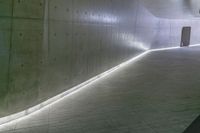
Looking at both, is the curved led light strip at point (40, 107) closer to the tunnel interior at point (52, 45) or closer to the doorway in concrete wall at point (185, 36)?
the tunnel interior at point (52, 45)

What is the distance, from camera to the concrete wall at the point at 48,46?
269 centimetres

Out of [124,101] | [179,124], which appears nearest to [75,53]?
[124,101]

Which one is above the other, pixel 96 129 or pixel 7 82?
pixel 7 82

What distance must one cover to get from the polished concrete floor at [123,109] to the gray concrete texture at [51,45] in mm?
338

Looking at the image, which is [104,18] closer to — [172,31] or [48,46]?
[48,46]

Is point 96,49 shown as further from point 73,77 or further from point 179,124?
point 179,124

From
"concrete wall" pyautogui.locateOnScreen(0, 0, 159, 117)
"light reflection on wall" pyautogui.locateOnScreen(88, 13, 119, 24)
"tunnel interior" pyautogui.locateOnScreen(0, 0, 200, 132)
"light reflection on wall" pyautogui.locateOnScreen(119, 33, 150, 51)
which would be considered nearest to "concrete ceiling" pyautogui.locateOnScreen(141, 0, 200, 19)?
"light reflection on wall" pyautogui.locateOnScreen(119, 33, 150, 51)

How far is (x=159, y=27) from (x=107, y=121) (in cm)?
1023

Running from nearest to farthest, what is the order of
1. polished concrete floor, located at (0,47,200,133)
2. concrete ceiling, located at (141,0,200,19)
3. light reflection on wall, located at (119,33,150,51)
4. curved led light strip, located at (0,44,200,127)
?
polished concrete floor, located at (0,47,200,133) < curved led light strip, located at (0,44,200,127) < light reflection on wall, located at (119,33,150,51) < concrete ceiling, located at (141,0,200,19)

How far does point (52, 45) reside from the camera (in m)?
3.38

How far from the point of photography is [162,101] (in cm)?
368

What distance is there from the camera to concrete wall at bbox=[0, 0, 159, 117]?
8.84 ft

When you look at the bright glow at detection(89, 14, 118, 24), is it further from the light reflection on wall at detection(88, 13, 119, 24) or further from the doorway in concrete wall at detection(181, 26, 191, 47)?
the doorway in concrete wall at detection(181, 26, 191, 47)

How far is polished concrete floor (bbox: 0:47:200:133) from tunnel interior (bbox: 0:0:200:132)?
34 centimetres
